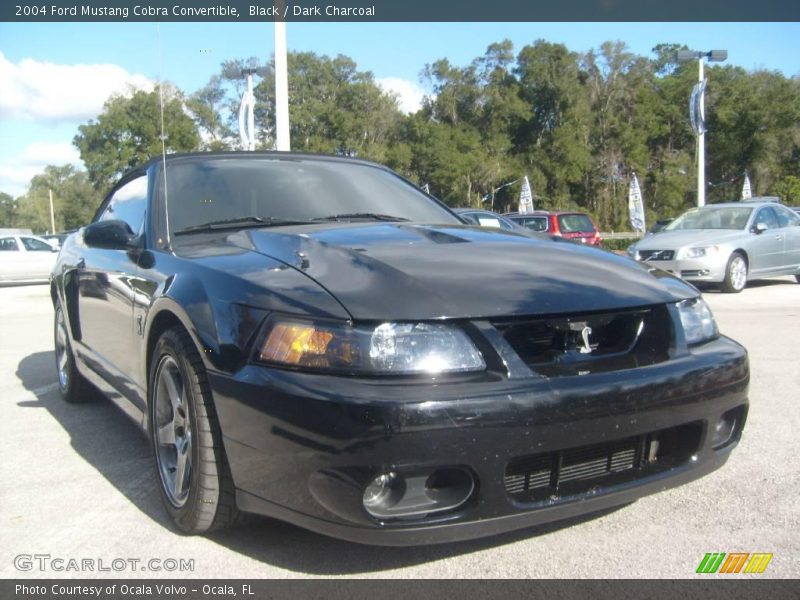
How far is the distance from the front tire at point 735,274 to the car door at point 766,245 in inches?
9.0

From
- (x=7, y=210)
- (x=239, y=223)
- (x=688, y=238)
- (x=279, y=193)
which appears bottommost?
(x=7, y=210)

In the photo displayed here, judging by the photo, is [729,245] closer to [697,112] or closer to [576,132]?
[697,112]

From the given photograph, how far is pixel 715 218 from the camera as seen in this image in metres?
12.3

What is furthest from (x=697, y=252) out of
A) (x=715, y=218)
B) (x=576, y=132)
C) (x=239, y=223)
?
(x=576, y=132)

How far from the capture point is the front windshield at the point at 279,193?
342 centimetres

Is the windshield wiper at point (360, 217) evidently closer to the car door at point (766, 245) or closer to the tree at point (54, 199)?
the car door at point (766, 245)

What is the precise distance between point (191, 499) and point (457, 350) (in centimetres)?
111

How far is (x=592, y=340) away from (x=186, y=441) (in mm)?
1483

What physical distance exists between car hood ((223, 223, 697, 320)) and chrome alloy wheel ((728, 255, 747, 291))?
30.3ft

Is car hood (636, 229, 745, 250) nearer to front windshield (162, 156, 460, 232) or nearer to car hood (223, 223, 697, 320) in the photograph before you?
front windshield (162, 156, 460, 232)

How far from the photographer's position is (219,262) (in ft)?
→ 8.75

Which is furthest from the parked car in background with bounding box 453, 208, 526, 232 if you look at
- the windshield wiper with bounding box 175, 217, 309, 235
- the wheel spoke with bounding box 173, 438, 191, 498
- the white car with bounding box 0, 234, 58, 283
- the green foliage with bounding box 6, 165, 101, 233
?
the green foliage with bounding box 6, 165, 101, 233

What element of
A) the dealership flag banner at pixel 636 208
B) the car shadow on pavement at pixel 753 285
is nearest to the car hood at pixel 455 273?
the car shadow on pavement at pixel 753 285
